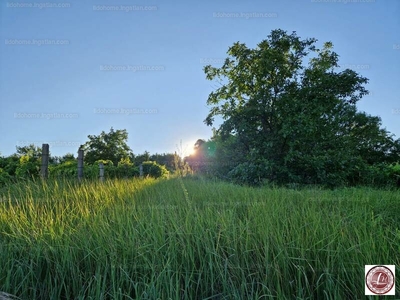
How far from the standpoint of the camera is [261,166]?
342 inches

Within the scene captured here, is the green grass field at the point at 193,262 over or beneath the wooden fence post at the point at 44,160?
beneath

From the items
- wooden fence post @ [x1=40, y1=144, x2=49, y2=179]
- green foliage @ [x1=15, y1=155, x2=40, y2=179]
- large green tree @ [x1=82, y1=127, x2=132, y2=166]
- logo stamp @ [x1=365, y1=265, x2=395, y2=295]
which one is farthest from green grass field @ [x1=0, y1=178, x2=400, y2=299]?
large green tree @ [x1=82, y1=127, x2=132, y2=166]

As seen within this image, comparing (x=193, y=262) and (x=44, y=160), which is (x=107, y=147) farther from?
A: (x=193, y=262)

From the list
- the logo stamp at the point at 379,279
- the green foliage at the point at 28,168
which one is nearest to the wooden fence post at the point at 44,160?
the green foliage at the point at 28,168

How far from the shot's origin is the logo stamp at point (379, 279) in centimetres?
150

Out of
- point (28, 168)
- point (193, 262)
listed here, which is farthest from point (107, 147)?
point (193, 262)

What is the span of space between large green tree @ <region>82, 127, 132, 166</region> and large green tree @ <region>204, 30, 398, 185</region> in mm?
22961

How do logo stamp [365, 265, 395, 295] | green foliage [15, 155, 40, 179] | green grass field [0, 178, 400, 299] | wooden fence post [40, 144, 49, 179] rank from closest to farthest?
logo stamp [365, 265, 395, 295], green grass field [0, 178, 400, 299], wooden fence post [40, 144, 49, 179], green foliage [15, 155, 40, 179]

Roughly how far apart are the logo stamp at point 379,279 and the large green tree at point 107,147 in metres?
30.6

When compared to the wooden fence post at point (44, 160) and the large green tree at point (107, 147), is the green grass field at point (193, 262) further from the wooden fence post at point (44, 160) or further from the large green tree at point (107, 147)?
the large green tree at point (107, 147)

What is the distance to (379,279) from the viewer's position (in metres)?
1.57

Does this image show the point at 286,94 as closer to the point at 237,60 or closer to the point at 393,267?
the point at 237,60

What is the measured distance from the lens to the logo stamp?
150 centimetres

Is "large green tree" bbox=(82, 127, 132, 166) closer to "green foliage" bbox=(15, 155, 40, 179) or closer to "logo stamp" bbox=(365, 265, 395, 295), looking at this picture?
"green foliage" bbox=(15, 155, 40, 179)
